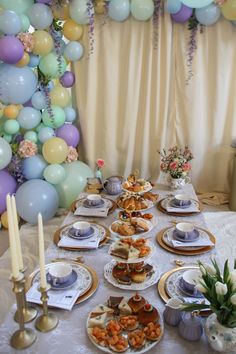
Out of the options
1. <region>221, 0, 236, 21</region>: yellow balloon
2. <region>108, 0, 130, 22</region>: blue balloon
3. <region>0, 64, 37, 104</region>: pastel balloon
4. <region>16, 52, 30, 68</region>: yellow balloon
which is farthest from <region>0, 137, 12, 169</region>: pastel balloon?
<region>221, 0, 236, 21</region>: yellow balloon

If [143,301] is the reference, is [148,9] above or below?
above

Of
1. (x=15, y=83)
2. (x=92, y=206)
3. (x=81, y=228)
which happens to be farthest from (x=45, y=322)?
(x=15, y=83)

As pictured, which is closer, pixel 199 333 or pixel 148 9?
pixel 199 333

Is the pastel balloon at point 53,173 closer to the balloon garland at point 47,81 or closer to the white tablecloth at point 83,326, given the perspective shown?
the balloon garland at point 47,81

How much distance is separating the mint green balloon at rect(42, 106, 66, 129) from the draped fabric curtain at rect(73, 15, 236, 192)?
354mm

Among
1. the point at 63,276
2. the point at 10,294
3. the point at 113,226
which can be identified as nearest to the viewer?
the point at 63,276

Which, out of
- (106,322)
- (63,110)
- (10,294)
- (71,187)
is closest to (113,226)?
(106,322)

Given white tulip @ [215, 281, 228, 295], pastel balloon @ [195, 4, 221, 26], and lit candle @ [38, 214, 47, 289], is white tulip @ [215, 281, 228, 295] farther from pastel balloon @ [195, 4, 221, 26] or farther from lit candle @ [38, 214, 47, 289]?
pastel balloon @ [195, 4, 221, 26]

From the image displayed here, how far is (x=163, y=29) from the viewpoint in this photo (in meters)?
2.77

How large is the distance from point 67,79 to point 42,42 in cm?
40

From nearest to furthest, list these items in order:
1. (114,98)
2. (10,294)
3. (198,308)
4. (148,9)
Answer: (198,308), (10,294), (148,9), (114,98)

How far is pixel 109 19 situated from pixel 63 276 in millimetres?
2308

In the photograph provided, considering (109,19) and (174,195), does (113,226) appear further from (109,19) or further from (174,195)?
(109,19)

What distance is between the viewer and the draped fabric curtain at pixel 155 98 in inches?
111
